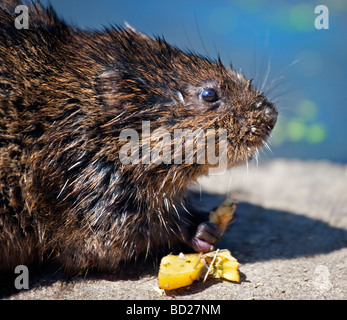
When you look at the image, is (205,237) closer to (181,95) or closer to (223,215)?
(223,215)

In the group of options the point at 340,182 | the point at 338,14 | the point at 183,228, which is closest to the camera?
the point at 183,228

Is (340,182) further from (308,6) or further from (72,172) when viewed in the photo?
(72,172)

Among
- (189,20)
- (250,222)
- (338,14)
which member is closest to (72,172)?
(250,222)

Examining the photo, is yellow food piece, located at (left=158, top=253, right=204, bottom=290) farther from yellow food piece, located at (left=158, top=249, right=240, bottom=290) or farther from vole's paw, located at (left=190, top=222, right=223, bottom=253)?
vole's paw, located at (left=190, top=222, right=223, bottom=253)

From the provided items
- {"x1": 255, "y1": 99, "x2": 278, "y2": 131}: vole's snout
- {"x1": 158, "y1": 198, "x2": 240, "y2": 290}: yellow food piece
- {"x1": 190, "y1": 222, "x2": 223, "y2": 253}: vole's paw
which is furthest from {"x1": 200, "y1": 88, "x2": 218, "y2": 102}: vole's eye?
{"x1": 158, "y1": 198, "x2": 240, "y2": 290}: yellow food piece

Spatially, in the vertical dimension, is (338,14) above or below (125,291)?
above

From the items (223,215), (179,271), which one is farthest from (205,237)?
(179,271)
